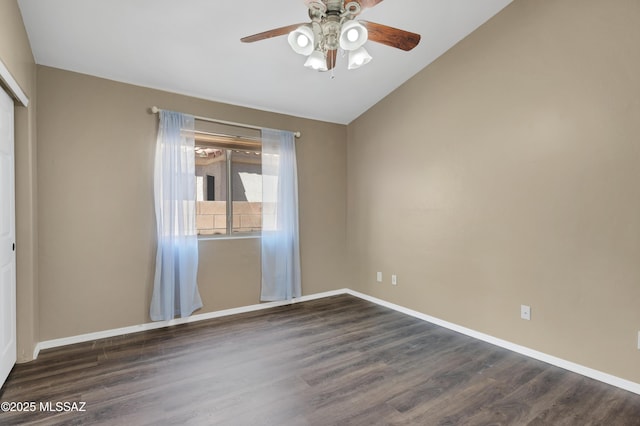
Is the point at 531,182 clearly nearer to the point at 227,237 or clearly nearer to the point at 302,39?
the point at 302,39

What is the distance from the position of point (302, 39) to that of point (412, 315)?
3.16m

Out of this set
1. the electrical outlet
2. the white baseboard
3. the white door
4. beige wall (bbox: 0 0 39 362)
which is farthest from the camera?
the electrical outlet

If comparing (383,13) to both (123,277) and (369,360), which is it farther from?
(123,277)

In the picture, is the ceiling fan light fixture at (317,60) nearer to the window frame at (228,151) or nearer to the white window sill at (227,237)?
the window frame at (228,151)

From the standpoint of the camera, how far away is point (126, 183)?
10.5 ft

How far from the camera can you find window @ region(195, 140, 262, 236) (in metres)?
3.73

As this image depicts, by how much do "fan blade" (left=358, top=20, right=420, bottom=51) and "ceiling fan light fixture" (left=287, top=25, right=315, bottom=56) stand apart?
0.32 m

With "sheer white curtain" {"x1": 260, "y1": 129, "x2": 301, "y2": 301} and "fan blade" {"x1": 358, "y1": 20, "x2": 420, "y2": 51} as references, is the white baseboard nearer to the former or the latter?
"sheer white curtain" {"x1": 260, "y1": 129, "x2": 301, "y2": 301}

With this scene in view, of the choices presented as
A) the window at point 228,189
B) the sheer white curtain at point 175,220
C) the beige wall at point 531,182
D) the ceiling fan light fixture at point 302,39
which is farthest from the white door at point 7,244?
the beige wall at point 531,182

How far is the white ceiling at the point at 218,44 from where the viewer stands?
243 centimetres

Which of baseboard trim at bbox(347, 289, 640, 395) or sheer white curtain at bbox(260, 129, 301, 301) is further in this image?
sheer white curtain at bbox(260, 129, 301, 301)

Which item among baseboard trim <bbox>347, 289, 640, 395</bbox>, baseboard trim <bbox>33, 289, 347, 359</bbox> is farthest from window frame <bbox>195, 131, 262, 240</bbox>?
baseboard trim <bbox>347, 289, 640, 395</bbox>

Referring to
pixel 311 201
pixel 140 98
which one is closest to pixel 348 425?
pixel 311 201

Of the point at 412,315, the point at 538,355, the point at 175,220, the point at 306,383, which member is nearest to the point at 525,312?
the point at 538,355
